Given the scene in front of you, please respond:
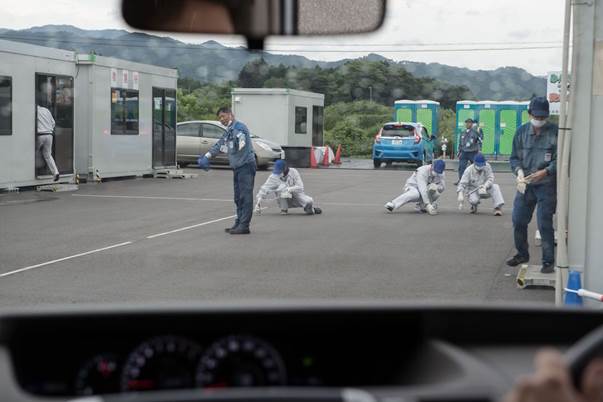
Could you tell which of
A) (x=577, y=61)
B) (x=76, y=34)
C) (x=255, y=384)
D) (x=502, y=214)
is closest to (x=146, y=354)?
(x=255, y=384)

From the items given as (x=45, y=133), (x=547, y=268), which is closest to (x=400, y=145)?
(x=45, y=133)

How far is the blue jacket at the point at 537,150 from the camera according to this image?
11328 mm

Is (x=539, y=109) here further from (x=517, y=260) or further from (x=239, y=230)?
(x=239, y=230)

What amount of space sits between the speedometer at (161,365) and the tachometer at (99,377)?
0.13 feet

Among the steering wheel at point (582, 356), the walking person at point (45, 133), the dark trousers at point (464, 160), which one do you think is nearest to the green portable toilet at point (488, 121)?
the dark trousers at point (464, 160)

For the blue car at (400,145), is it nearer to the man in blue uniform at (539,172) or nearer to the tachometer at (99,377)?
the man in blue uniform at (539,172)

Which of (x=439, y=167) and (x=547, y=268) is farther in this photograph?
(x=439, y=167)

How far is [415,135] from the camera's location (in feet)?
126

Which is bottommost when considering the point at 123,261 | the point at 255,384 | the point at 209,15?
the point at 123,261

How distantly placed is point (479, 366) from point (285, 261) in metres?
10.1

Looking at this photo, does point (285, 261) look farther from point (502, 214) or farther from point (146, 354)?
point (146, 354)

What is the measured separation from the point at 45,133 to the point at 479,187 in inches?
355

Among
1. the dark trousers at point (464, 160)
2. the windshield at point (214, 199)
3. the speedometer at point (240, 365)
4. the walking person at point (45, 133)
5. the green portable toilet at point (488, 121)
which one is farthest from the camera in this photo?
the green portable toilet at point (488, 121)

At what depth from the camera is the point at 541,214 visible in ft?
37.2
